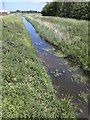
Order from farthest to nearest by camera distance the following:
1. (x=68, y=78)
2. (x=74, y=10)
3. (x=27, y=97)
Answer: (x=74, y=10) → (x=68, y=78) → (x=27, y=97)

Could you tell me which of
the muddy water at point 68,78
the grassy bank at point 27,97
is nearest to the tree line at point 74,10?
the muddy water at point 68,78

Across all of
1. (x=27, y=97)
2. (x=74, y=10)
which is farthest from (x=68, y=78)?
(x=74, y=10)

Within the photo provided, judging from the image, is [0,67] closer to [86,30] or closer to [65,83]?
[65,83]

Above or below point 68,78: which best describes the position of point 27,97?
above

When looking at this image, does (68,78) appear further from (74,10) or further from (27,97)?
(74,10)

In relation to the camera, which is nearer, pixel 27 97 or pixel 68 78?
pixel 27 97

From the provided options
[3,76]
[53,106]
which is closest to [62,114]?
[53,106]

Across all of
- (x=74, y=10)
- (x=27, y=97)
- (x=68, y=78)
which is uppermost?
(x=74, y=10)

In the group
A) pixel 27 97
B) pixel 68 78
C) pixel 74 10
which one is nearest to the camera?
pixel 27 97

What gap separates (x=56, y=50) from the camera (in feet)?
84.0

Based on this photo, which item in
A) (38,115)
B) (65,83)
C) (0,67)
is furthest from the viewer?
(65,83)

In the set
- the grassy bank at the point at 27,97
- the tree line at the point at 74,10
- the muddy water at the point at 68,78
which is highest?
the tree line at the point at 74,10

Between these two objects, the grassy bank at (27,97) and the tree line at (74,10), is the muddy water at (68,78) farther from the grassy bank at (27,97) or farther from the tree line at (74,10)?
the tree line at (74,10)

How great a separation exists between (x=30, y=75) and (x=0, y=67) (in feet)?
5.23
